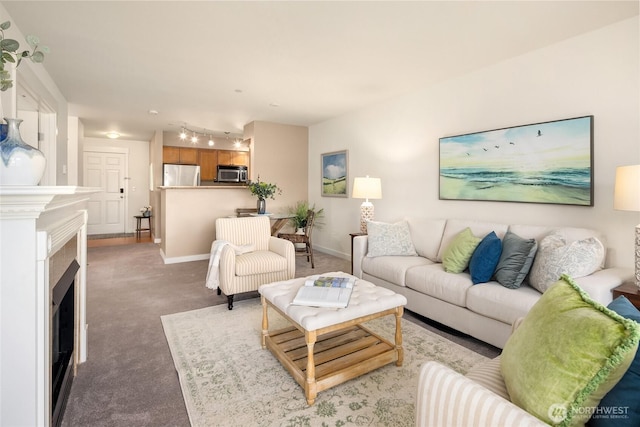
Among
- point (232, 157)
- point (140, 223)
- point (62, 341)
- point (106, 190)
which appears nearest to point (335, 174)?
point (232, 157)

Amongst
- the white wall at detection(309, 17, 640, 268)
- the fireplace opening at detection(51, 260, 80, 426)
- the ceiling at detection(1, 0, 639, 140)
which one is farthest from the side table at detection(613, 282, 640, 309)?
the fireplace opening at detection(51, 260, 80, 426)

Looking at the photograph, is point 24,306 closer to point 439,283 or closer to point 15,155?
point 15,155

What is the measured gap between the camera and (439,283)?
267cm

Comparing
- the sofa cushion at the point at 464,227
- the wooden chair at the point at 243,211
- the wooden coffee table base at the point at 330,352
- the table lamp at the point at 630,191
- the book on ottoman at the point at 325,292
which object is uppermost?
the table lamp at the point at 630,191

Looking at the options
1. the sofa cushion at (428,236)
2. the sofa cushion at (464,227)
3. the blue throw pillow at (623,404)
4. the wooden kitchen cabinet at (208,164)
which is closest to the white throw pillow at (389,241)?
the sofa cushion at (428,236)

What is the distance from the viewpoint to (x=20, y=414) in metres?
1.03

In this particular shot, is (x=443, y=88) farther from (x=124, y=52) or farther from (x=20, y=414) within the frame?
(x=20, y=414)

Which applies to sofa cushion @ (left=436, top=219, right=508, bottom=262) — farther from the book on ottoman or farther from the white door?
the white door

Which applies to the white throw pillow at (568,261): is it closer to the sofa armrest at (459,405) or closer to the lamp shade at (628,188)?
the lamp shade at (628,188)

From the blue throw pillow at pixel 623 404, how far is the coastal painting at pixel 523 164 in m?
2.28

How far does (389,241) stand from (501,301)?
4.43ft

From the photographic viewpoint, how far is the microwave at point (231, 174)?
7.43 metres

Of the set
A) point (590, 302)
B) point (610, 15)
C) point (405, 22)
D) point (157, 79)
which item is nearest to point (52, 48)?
point (157, 79)

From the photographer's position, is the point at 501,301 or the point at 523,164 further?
the point at 523,164
